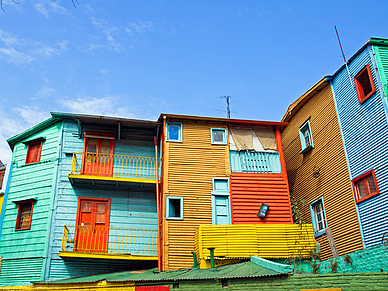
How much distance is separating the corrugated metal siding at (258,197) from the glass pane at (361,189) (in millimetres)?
3679

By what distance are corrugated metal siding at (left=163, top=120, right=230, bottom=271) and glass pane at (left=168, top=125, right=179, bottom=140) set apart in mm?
301

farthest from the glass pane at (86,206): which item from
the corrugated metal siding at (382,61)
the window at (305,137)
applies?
the corrugated metal siding at (382,61)

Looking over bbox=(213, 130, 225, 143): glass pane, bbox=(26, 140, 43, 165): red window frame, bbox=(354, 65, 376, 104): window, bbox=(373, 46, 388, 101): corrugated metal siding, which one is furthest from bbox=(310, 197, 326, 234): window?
bbox=(26, 140, 43, 165): red window frame

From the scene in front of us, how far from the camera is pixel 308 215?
19.7m

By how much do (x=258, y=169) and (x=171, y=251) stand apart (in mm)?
5786

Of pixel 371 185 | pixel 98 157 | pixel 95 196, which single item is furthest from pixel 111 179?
pixel 371 185

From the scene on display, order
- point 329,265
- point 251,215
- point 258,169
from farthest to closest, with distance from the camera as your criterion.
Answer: point 258,169
point 251,215
point 329,265

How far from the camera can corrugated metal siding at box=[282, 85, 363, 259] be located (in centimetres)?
1650

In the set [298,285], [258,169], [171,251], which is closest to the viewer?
[298,285]

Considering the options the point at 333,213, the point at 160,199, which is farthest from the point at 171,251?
the point at 333,213

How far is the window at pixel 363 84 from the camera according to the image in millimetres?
16016

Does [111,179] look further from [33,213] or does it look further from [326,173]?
[326,173]

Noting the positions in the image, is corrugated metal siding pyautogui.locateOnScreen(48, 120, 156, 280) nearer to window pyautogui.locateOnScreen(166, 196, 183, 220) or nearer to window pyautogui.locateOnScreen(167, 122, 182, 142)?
window pyautogui.locateOnScreen(166, 196, 183, 220)

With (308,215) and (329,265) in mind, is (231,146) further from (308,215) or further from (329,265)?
(329,265)
